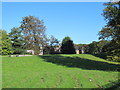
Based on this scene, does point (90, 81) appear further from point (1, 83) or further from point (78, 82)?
point (1, 83)

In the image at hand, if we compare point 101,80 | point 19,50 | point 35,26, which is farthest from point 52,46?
point 101,80

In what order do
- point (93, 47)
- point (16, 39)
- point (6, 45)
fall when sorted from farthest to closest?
point (93, 47), point (16, 39), point (6, 45)

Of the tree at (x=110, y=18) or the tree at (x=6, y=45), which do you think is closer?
the tree at (x=110, y=18)

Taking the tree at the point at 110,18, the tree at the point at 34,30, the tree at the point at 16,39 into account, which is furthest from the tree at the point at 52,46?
the tree at the point at 110,18

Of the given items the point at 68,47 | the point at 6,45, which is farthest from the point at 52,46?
the point at 6,45

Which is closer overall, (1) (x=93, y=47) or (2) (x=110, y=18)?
(2) (x=110, y=18)

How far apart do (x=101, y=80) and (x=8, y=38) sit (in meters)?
26.3

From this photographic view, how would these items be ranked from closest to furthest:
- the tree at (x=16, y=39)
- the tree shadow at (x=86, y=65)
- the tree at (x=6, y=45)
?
the tree shadow at (x=86, y=65), the tree at (x=6, y=45), the tree at (x=16, y=39)

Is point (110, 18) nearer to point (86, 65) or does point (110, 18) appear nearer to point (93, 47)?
point (86, 65)

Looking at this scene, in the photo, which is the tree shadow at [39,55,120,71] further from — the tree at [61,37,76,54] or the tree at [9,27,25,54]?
the tree at [61,37,76,54]

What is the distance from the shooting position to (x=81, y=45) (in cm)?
5891

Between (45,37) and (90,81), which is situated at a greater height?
(45,37)

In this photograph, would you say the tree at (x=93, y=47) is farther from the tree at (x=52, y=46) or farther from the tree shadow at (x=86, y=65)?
the tree shadow at (x=86, y=65)

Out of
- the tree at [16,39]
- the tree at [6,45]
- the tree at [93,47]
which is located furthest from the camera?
the tree at [93,47]
